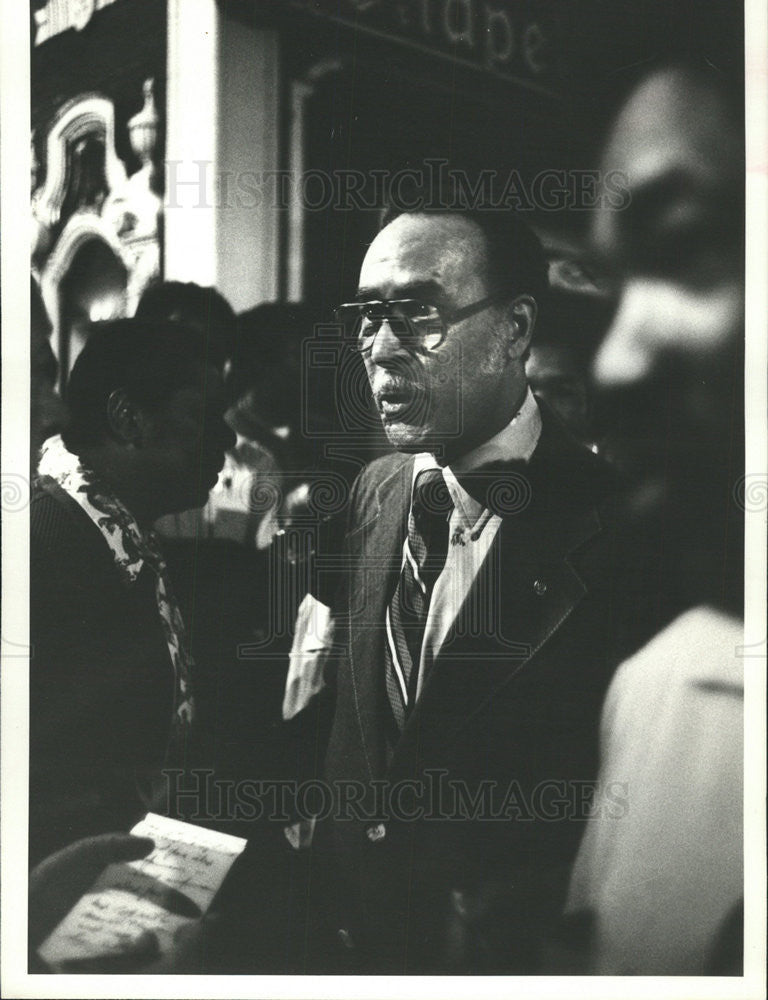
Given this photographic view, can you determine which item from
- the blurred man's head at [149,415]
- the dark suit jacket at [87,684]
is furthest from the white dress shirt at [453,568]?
the blurred man's head at [149,415]

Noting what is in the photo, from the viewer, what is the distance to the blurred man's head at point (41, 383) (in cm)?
281

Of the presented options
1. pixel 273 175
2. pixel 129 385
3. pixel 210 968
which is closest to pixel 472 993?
pixel 210 968

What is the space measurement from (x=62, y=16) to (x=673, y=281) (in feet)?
5.84

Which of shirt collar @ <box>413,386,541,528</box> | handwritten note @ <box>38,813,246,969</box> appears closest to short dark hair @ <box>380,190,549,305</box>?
shirt collar @ <box>413,386,541,528</box>

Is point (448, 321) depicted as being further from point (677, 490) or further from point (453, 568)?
point (677, 490)

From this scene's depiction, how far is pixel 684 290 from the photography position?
2756mm

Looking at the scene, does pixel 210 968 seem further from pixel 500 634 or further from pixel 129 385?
pixel 129 385

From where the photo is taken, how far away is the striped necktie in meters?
2.76

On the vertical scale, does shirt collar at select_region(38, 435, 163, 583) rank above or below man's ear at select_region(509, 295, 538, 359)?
below

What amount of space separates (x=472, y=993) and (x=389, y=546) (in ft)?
3.96

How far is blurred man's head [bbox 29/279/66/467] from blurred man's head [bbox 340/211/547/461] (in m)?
0.81

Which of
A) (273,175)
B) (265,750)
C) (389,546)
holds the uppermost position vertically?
(273,175)

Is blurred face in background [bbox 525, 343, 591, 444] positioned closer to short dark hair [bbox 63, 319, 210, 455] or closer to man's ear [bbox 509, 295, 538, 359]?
man's ear [bbox 509, 295, 538, 359]

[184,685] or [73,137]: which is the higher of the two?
[73,137]
